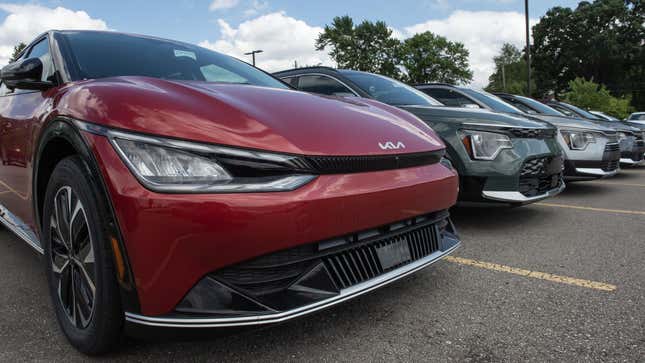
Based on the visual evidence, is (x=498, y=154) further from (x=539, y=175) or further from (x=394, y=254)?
(x=394, y=254)

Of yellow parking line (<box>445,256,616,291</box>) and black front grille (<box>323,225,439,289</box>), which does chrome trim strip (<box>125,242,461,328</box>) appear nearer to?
black front grille (<box>323,225,439,289</box>)

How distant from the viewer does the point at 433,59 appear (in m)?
45.7

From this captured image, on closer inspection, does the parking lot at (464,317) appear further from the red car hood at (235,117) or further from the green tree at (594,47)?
the green tree at (594,47)

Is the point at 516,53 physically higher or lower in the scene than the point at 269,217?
higher

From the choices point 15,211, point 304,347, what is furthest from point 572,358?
point 15,211

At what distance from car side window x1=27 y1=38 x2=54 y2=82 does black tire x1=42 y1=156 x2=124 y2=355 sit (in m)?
0.72

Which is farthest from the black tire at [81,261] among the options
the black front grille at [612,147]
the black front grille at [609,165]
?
the black front grille at [612,147]

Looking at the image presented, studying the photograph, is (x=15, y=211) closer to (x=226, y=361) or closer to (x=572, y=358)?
(x=226, y=361)

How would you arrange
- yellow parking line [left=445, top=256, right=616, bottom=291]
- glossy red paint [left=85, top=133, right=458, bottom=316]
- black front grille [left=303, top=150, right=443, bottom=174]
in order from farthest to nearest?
yellow parking line [left=445, top=256, right=616, bottom=291] → black front grille [left=303, top=150, right=443, bottom=174] → glossy red paint [left=85, top=133, right=458, bottom=316]

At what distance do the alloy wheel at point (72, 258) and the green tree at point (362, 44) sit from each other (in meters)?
46.3

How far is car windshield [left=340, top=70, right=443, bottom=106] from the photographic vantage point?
13.4 feet

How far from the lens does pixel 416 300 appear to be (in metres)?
2.26

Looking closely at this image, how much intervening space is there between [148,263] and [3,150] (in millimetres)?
1824

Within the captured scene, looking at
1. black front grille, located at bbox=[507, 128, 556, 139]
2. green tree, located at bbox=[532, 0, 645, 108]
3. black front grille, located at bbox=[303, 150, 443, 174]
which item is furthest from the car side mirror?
green tree, located at bbox=[532, 0, 645, 108]
